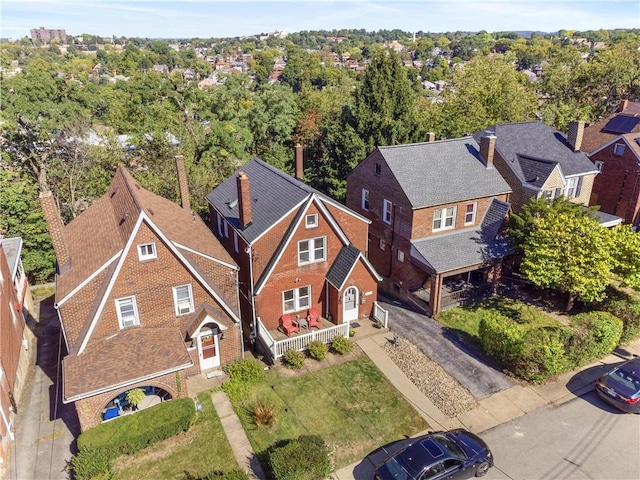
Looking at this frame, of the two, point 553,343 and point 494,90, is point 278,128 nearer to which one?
point 494,90

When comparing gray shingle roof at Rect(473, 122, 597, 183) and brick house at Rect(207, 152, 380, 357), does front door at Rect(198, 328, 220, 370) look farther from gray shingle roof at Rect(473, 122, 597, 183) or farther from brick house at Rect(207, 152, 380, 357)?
gray shingle roof at Rect(473, 122, 597, 183)

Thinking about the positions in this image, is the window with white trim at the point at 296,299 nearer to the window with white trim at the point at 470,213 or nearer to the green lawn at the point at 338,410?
the green lawn at the point at 338,410

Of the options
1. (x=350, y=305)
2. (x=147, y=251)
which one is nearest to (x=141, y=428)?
(x=147, y=251)

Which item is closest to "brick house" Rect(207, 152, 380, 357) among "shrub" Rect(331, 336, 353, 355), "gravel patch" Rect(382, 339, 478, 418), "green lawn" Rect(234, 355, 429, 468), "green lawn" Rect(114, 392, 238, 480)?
"shrub" Rect(331, 336, 353, 355)

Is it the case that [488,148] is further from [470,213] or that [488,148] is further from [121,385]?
[121,385]

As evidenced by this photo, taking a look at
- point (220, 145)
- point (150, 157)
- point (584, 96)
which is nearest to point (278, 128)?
point (220, 145)
